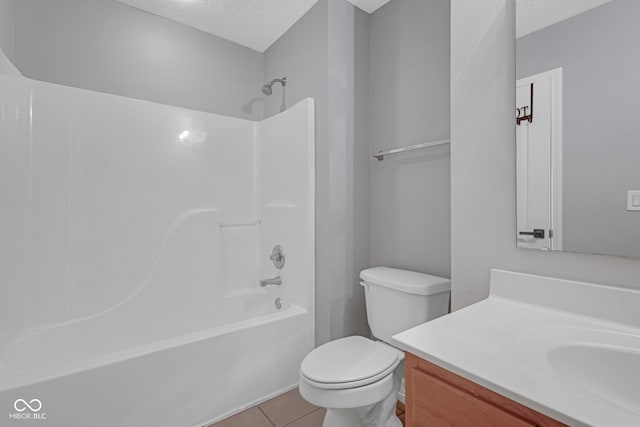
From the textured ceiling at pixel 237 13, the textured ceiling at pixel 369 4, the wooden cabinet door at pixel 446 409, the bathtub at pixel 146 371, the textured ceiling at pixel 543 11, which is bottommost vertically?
the bathtub at pixel 146 371

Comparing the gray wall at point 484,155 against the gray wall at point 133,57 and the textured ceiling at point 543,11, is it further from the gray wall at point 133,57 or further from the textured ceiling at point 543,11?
the gray wall at point 133,57

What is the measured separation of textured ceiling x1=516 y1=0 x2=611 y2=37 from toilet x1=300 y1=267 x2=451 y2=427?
1.09 meters

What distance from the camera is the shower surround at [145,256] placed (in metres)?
1.44

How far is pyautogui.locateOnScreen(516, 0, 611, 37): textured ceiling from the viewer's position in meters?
0.98

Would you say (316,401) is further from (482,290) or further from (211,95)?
(211,95)

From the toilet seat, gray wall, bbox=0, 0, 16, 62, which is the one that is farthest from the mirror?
gray wall, bbox=0, 0, 16, 62

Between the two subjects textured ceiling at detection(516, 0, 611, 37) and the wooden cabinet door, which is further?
textured ceiling at detection(516, 0, 611, 37)

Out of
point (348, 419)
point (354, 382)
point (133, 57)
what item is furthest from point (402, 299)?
point (133, 57)

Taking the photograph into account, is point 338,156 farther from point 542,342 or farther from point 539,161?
point 542,342

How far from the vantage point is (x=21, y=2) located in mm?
1736

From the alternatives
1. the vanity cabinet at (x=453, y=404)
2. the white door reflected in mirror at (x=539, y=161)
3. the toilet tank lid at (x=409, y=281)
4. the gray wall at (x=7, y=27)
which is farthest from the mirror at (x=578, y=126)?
the gray wall at (x=7, y=27)

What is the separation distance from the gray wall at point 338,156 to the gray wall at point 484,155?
772mm

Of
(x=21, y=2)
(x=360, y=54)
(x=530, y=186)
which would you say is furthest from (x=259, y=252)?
(x=21, y=2)
